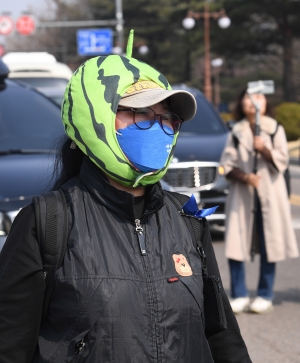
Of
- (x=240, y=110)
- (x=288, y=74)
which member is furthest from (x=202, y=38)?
(x=240, y=110)

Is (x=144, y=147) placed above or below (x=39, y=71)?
above

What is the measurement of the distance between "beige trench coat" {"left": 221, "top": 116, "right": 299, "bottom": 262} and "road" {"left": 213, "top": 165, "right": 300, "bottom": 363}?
48cm

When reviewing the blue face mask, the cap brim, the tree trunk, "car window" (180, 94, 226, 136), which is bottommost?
the tree trunk

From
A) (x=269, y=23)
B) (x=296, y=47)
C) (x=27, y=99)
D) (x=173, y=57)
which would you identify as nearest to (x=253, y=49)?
(x=269, y=23)

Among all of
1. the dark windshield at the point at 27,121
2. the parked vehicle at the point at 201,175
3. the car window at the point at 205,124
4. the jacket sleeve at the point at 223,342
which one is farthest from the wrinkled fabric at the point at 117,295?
the car window at the point at 205,124

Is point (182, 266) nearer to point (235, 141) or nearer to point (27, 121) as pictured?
point (27, 121)

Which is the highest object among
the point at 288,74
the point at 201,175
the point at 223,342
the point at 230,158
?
the point at 223,342

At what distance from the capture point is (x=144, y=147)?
2346mm

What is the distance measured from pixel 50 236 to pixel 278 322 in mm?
4626

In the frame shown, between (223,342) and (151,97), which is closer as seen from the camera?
(151,97)

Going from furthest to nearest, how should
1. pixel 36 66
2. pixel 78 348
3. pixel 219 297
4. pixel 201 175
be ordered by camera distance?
1. pixel 36 66
2. pixel 201 175
3. pixel 219 297
4. pixel 78 348

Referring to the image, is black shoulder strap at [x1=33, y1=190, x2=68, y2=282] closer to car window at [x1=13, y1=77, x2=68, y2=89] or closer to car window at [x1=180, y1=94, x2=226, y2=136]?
car window at [x1=180, y1=94, x2=226, y2=136]

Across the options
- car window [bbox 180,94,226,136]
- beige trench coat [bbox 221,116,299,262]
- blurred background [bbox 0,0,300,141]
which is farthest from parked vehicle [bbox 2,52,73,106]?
blurred background [bbox 0,0,300,141]

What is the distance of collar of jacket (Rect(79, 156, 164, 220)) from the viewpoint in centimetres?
233
